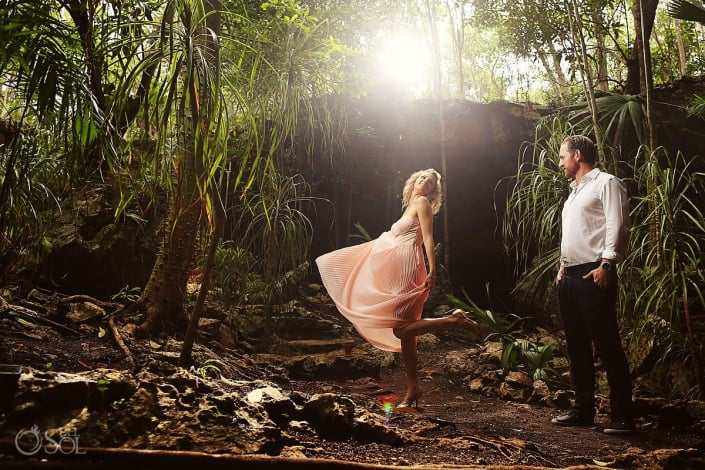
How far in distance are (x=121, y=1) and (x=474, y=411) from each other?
308cm

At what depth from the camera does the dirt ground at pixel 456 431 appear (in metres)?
1.89

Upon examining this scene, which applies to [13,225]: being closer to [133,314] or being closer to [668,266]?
[133,314]

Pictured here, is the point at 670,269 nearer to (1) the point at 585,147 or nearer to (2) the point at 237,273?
(1) the point at 585,147

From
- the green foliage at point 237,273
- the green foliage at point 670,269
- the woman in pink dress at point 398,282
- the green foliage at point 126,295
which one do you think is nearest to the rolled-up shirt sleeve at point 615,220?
the green foliage at point 670,269

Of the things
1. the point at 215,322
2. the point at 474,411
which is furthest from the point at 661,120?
the point at 215,322

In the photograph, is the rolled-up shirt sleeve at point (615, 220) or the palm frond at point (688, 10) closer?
the rolled-up shirt sleeve at point (615, 220)

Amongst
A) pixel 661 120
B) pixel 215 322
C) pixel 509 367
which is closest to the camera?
pixel 509 367

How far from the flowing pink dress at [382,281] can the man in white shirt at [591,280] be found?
0.84 meters

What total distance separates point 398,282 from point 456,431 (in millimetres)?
1055

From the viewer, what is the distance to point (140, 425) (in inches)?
62.7

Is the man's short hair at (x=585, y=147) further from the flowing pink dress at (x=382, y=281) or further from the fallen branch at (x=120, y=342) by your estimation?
the fallen branch at (x=120, y=342)

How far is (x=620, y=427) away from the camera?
8.63 ft

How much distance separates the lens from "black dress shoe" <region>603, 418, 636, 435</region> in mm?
2607

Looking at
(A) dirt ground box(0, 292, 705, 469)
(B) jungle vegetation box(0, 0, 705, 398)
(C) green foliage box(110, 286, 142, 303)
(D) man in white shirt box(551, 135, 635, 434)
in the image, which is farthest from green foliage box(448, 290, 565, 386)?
(C) green foliage box(110, 286, 142, 303)
